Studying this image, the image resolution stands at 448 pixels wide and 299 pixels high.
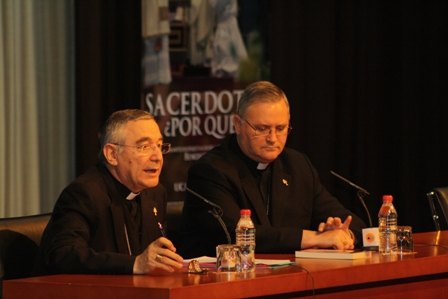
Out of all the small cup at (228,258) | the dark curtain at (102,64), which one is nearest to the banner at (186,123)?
the dark curtain at (102,64)

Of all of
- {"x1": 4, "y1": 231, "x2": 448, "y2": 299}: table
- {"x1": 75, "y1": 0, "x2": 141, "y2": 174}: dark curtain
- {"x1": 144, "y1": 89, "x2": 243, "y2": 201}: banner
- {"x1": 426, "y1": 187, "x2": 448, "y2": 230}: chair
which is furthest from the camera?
{"x1": 144, "y1": 89, "x2": 243, "y2": 201}: banner

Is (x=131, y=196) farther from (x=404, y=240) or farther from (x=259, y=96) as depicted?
(x=404, y=240)

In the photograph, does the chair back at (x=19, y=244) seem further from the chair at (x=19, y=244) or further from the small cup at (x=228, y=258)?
the small cup at (x=228, y=258)

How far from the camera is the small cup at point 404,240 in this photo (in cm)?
431

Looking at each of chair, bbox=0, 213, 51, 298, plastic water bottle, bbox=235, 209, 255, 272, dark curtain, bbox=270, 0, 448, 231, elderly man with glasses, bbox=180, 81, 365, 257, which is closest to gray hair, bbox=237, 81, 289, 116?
elderly man with glasses, bbox=180, 81, 365, 257

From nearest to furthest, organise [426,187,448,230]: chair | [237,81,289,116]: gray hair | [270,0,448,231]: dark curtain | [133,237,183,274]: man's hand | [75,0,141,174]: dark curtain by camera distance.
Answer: [133,237,183,274]: man's hand < [237,81,289,116]: gray hair < [426,187,448,230]: chair < [75,0,141,174]: dark curtain < [270,0,448,231]: dark curtain

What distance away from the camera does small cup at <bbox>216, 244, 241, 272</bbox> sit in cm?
368

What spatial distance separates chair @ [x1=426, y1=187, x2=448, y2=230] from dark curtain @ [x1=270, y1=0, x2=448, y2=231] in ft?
7.56

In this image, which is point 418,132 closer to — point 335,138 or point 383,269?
point 335,138

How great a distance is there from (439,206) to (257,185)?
100cm

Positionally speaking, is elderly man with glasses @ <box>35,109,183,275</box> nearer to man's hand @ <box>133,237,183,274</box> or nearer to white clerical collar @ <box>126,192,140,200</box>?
white clerical collar @ <box>126,192,140,200</box>

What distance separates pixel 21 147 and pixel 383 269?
10.1 feet

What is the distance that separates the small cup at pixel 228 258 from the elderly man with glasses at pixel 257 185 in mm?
771

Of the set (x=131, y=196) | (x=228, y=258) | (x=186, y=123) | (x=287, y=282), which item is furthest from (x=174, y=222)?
(x=186, y=123)
